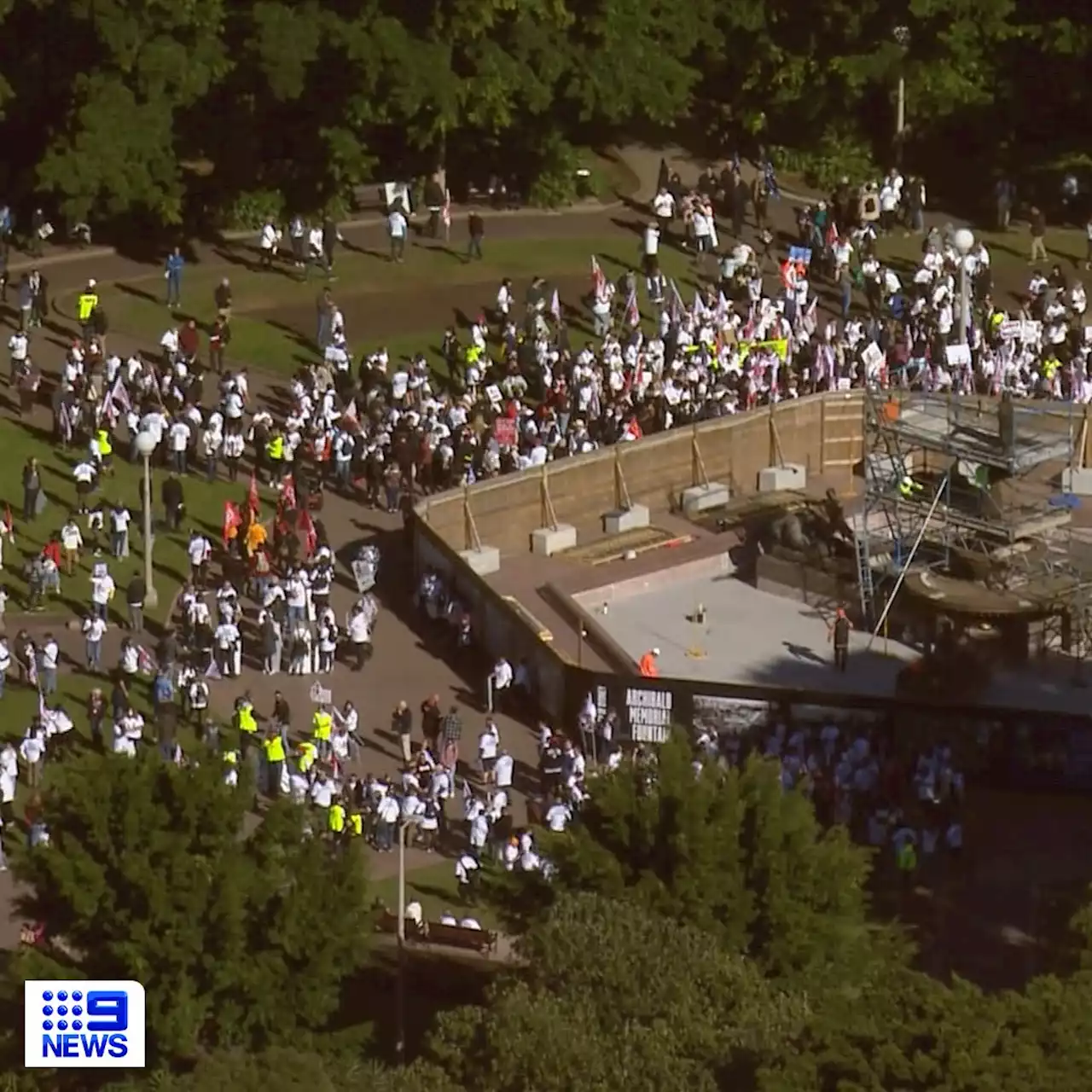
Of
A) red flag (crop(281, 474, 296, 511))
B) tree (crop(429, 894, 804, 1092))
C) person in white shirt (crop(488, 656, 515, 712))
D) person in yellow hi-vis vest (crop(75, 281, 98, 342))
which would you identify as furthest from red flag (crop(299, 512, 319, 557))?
tree (crop(429, 894, 804, 1092))

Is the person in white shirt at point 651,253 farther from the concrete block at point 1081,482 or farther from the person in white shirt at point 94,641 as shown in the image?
the person in white shirt at point 94,641

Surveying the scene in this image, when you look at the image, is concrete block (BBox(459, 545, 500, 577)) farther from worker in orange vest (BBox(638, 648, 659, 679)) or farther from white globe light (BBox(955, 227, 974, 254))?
white globe light (BBox(955, 227, 974, 254))

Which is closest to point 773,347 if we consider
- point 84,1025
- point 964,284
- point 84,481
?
point 964,284

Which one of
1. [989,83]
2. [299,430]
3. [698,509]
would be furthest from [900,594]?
[989,83]

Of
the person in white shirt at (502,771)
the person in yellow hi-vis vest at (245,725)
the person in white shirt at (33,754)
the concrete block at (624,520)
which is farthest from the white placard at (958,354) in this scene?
the person in white shirt at (33,754)

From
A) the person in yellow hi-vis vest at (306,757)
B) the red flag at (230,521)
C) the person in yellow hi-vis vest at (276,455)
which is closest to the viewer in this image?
the person in yellow hi-vis vest at (306,757)

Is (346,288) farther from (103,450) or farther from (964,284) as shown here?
(964,284)
